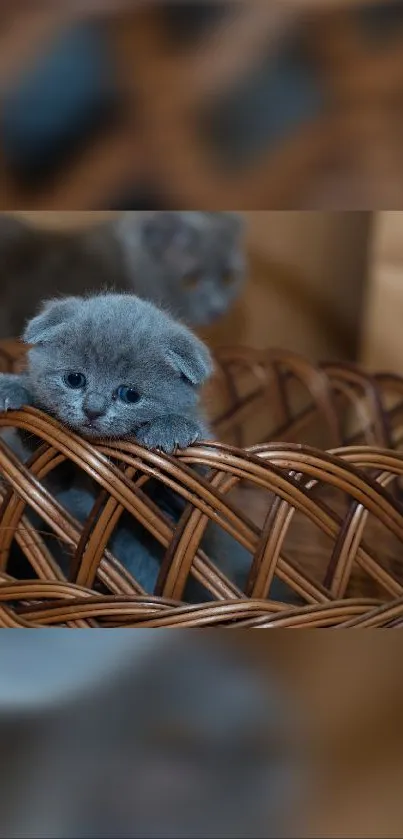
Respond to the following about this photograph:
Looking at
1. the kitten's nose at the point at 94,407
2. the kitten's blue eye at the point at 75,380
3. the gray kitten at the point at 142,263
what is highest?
the gray kitten at the point at 142,263

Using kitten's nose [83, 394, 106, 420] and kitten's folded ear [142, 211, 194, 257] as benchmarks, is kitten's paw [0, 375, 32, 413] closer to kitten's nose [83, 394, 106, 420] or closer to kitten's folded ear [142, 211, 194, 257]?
kitten's nose [83, 394, 106, 420]

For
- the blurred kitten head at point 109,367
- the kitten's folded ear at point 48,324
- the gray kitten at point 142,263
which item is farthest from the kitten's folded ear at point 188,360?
the gray kitten at point 142,263

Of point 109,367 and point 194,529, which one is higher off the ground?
point 109,367
